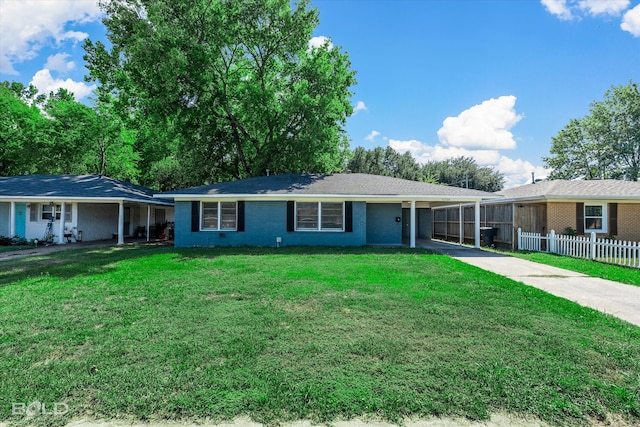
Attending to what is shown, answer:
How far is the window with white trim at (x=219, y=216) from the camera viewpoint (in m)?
14.9

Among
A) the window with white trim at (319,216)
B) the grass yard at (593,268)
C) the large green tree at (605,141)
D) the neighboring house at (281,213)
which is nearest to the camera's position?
the grass yard at (593,268)

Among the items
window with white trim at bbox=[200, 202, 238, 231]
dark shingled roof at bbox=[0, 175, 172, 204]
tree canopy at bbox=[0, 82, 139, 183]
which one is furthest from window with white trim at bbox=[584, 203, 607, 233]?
tree canopy at bbox=[0, 82, 139, 183]

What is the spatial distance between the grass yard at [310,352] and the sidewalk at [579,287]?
58 cm

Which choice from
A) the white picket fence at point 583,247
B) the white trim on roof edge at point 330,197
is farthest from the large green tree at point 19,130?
the white picket fence at point 583,247

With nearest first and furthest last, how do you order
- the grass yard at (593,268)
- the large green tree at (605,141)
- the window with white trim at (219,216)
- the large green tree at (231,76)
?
the grass yard at (593,268) < the window with white trim at (219,216) < the large green tree at (231,76) < the large green tree at (605,141)

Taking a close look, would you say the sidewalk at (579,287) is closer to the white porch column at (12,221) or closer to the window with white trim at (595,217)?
the window with white trim at (595,217)

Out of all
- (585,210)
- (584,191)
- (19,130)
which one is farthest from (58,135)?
(585,210)

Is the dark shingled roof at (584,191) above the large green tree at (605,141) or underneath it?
underneath

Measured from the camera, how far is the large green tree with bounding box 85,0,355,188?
18469 millimetres

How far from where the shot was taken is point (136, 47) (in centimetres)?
1706

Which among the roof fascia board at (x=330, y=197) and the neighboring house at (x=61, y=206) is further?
the neighboring house at (x=61, y=206)

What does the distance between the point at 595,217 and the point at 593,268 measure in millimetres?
7032

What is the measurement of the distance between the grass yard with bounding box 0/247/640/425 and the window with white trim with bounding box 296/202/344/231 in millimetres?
7716

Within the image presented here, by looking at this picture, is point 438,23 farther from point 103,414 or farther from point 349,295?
point 103,414
